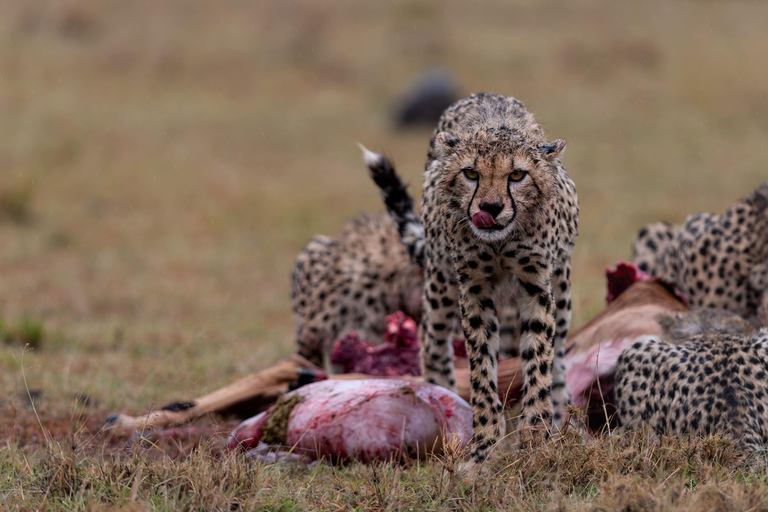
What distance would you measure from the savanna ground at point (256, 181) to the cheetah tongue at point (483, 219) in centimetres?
68

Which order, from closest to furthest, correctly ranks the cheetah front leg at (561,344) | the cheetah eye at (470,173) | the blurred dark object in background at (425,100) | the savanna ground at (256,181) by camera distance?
the savanna ground at (256,181) < the cheetah eye at (470,173) < the cheetah front leg at (561,344) < the blurred dark object in background at (425,100)

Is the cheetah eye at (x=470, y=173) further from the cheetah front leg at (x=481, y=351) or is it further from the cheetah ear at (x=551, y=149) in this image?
the cheetah front leg at (x=481, y=351)

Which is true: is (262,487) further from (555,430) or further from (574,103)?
(574,103)

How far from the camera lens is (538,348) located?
324cm

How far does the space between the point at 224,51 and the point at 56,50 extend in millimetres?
2832

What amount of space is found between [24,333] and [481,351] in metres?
3.51

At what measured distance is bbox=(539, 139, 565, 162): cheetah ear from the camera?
3.14 metres

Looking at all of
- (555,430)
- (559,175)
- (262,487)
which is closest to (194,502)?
(262,487)

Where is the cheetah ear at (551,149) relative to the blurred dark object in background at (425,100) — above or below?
below

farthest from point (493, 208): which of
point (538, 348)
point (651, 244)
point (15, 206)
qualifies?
point (15, 206)

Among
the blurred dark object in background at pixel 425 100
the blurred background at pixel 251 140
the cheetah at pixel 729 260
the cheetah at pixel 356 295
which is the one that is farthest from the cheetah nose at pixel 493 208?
the blurred dark object in background at pixel 425 100

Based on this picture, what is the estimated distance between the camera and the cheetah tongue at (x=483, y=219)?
9.68ft

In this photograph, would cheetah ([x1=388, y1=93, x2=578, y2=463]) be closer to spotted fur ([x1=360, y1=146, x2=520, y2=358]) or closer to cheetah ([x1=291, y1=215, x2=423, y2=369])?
spotted fur ([x1=360, y1=146, x2=520, y2=358])

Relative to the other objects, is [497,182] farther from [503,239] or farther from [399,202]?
[399,202]
